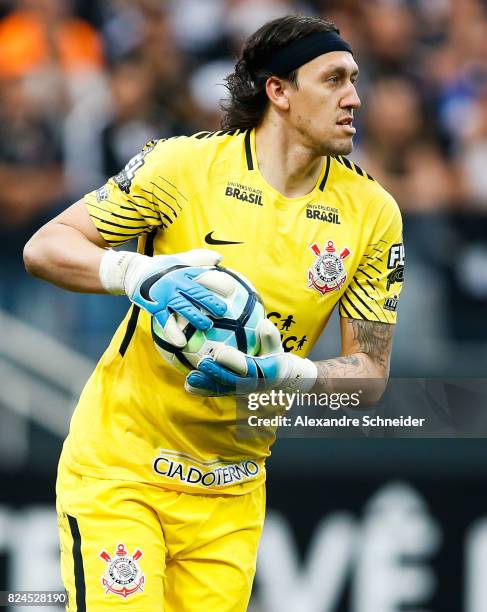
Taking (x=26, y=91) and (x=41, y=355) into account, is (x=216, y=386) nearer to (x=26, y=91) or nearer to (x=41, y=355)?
(x=41, y=355)

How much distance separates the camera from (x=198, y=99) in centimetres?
887

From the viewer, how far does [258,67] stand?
486 centimetres

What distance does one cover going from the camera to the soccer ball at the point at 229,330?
13.4ft

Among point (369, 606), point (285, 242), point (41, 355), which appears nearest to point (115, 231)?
point (285, 242)

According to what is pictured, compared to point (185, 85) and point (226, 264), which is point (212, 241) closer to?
point (226, 264)

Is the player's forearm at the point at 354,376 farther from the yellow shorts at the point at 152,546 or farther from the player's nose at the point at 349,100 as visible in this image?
the player's nose at the point at 349,100

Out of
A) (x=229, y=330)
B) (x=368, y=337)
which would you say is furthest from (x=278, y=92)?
(x=229, y=330)

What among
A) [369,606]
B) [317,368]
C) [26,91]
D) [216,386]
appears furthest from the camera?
[26,91]

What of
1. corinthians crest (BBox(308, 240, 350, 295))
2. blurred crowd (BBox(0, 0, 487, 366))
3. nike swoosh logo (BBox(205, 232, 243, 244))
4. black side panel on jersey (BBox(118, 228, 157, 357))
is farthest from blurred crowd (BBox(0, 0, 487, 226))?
corinthians crest (BBox(308, 240, 350, 295))

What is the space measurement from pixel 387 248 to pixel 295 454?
248 cm

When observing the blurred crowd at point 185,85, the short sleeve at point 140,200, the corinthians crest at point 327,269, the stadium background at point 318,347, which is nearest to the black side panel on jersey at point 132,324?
the short sleeve at point 140,200

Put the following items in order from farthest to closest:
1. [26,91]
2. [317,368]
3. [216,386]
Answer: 1. [26,91]
2. [317,368]
3. [216,386]

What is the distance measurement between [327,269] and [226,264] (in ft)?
1.28

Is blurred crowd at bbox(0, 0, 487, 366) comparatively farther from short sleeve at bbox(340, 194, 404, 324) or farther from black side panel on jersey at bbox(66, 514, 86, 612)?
black side panel on jersey at bbox(66, 514, 86, 612)
